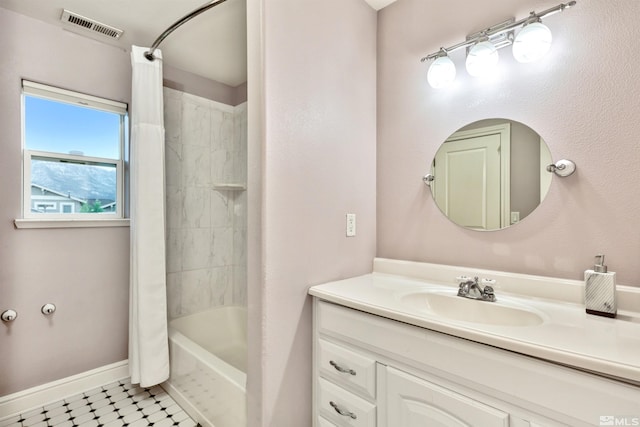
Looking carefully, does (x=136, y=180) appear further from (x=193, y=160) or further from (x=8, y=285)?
(x=8, y=285)

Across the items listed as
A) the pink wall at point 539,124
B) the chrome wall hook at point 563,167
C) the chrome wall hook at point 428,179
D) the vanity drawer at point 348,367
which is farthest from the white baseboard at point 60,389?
the chrome wall hook at point 563,167

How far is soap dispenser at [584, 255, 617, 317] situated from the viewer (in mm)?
958

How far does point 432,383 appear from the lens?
36.2 inches

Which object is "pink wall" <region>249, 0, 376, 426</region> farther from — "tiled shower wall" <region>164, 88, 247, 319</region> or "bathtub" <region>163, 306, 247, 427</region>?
"tiled shower wall" <region>164, 88, 247, 319</region>

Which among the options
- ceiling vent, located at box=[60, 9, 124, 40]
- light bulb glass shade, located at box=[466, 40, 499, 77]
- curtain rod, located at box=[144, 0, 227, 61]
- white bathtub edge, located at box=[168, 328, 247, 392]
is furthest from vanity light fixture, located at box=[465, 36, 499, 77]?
ceiling vent, located at box=[60, 9, 124, 40]

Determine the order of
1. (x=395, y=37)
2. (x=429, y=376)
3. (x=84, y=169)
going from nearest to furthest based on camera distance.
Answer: (x=429, y=376), (x=395, y=37), (x=84, y=169)

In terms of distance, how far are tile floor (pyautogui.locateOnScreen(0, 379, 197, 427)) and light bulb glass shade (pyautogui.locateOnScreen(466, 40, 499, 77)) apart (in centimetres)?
240

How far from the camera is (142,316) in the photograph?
181cm

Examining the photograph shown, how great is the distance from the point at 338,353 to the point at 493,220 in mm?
917

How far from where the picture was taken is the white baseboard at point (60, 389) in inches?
67.2

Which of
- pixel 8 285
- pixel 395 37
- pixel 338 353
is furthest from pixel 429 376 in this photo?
pixel 8 285

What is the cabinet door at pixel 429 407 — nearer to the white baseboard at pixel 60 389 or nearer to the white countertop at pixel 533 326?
the white countertop at pixel 533 326

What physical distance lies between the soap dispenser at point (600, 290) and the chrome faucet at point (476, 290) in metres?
0.28

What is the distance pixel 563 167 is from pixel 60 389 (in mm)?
3049
